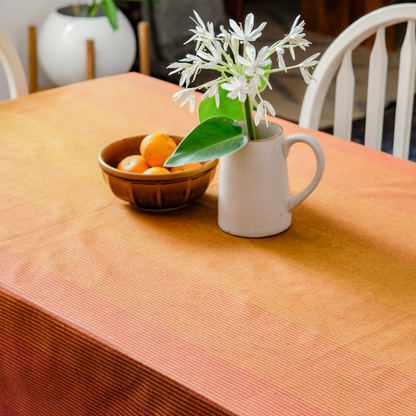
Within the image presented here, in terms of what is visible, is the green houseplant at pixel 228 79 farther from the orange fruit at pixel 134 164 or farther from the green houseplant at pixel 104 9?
the green houseplant at pixel 104 9

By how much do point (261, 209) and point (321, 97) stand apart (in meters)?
0.64

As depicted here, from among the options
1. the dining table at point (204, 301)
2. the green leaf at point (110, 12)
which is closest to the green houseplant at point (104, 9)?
the green leaf at point (110, 12)

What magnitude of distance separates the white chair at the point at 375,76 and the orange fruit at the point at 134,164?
22.4 inches

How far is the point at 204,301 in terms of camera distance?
28.3 inches

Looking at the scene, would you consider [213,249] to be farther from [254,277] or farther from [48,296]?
[48,296]

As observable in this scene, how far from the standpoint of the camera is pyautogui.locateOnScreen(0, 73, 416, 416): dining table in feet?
1.95

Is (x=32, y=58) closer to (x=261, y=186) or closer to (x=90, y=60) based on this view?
(x=90, y=60)

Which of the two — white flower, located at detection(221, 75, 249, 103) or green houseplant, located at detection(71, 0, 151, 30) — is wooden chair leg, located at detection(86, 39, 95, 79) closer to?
green houseplant, located at detection(71, 0, 151, 30)

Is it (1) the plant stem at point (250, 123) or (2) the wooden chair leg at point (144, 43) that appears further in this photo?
(2) the wooden chair leg at point (144, 43)

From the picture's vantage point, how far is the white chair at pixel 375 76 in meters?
1.24

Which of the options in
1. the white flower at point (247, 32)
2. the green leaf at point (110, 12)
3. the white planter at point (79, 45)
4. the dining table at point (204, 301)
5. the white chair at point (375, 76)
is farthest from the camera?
the white planter at point (79, 45)

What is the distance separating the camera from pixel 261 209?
826 mm

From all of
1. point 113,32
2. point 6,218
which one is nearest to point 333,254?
point 6,218

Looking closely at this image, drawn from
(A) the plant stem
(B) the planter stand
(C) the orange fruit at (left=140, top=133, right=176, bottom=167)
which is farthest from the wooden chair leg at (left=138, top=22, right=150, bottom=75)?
(A) the plant stem
